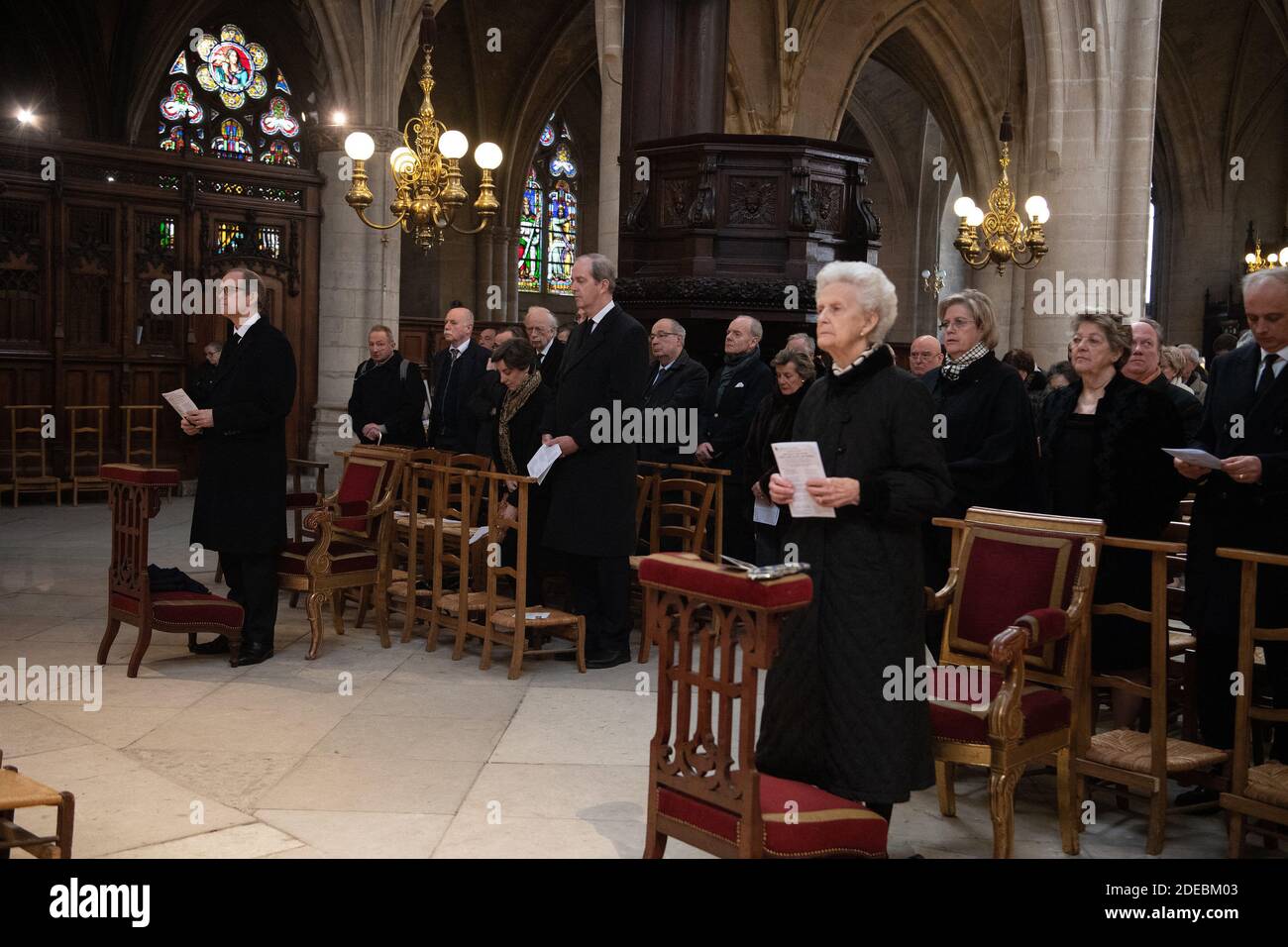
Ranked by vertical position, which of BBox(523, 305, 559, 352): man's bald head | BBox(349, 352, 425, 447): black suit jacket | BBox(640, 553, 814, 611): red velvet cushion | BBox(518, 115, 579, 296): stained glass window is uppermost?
BBox(518, 115, 579, 296): stained glass window

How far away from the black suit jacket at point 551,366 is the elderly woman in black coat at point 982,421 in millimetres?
2154

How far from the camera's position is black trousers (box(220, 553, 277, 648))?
229 inches

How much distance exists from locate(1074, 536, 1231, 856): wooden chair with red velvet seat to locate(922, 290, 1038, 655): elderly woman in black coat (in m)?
0.71

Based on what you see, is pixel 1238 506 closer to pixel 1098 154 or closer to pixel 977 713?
pixel 977 713

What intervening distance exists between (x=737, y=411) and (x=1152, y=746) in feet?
11.4

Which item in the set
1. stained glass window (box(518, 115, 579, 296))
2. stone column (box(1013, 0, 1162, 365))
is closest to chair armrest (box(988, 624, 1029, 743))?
stone column (box(1013, 0, 1162, 365))

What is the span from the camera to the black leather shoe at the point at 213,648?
19.7 feet

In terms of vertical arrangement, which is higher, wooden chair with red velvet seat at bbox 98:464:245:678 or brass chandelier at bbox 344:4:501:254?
brass chandelier at bbox 344:4:501:254

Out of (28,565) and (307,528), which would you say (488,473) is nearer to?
(307,528)

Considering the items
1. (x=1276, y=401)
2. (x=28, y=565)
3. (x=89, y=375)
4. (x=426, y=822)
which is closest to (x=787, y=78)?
(x=89, y=375)

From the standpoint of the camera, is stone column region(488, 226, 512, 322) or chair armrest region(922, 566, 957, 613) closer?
chair armrest region(922, 566, 957, 613)

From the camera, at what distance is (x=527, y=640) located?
6.35m

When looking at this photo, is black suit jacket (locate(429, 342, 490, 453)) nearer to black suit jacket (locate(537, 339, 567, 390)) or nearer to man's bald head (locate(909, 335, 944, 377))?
black suit jacket (locate(537, 339, 567, 390))

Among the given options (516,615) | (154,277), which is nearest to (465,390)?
(516,615)
